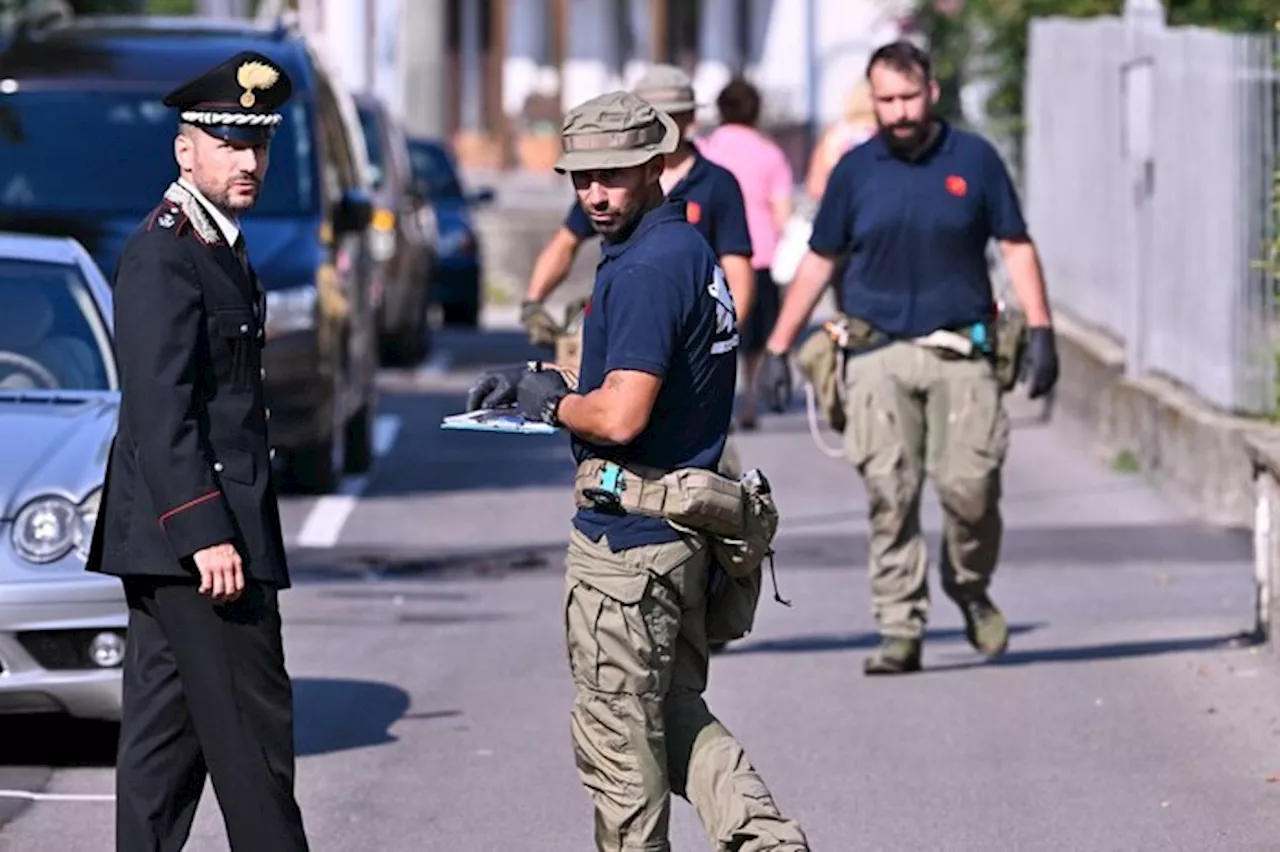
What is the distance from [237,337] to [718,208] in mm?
3898

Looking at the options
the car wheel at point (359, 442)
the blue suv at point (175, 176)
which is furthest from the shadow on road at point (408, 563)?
the car wheel at point (359, 442)

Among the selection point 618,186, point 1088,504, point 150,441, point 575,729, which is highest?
point 618,186

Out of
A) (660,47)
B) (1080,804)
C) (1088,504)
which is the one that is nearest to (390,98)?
(660,47)

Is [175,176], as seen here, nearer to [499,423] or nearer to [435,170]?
[499,423]

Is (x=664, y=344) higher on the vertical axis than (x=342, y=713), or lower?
higher

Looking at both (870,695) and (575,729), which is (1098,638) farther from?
(575,729)

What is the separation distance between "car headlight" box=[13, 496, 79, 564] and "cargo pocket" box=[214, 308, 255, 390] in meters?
2.28

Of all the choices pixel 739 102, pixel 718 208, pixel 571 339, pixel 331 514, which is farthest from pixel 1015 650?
pixel 331 514

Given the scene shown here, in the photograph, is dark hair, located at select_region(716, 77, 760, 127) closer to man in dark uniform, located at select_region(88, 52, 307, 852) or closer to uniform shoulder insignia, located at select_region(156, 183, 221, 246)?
man in dark uniform, located at select_region(88, 52, 307, 852)

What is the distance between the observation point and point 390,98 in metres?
43.5

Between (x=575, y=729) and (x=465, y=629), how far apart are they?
4.70 m

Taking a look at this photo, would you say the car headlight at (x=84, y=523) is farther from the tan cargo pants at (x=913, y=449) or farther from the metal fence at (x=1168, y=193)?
the metal fence at (x=1168, y=193)

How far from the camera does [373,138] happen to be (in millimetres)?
21672

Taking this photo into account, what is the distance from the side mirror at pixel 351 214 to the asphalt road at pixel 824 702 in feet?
4.41
